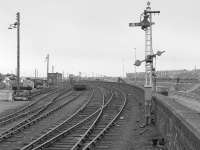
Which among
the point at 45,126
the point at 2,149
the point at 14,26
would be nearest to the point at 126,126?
the point at 45,126

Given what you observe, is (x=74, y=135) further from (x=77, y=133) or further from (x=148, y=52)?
(x=148, y=52)

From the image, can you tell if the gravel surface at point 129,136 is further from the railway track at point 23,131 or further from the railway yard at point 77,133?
the railway track at point 23,131

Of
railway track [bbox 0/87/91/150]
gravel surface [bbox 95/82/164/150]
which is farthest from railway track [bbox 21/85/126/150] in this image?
railway track [bbox 0/87/91/150]

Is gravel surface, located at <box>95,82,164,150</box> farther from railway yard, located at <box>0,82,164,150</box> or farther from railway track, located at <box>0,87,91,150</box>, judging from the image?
railway track, located at <box>0,87,91,150</box>

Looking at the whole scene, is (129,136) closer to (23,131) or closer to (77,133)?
(77,133)

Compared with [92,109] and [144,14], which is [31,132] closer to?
[144,14]

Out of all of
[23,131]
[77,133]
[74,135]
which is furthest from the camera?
[23,131]

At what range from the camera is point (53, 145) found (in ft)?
54.5

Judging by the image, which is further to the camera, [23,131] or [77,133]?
[23,131]

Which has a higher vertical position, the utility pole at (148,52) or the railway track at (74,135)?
the utility pole at (148,52)

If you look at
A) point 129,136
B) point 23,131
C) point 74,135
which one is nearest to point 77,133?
point 74,135

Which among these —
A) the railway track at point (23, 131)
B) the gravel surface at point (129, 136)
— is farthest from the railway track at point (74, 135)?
the railway track at point (23, 131)

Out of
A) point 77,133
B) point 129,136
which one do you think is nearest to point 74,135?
point 77,133

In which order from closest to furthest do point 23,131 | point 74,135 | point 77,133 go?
1. point 74,135
2. point 77,133
3. point 23,131
